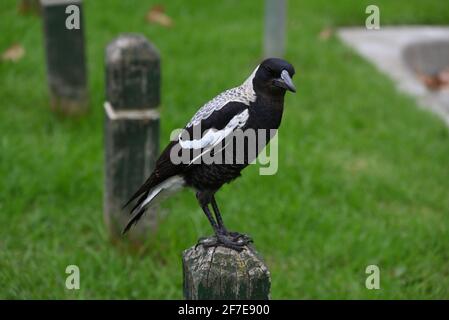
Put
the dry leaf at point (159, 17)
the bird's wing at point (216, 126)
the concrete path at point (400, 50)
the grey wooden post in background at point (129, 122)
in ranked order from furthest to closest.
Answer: the dry leaf at point (159, 17) < the concrete path at point (400, 50) < the grey wooden post in background at point (129, 122) < the bird's wing at point (216, 126)

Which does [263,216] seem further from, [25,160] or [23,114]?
[23,114]

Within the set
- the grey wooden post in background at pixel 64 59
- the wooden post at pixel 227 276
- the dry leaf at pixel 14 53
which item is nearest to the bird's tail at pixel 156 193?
the wooden post at pixel 227 276

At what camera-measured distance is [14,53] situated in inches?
245

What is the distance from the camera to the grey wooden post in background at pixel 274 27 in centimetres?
611

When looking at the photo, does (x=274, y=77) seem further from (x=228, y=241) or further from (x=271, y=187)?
(x=271, y=187)

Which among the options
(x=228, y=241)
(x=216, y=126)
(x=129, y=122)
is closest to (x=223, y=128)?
(x=216, y=126)

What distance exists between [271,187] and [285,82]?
2652 mm

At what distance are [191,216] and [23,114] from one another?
1.98m

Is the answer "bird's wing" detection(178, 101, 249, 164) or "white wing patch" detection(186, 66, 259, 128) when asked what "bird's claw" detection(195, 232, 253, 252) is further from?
"white wing patch" detection(186, 66, 259, 128)

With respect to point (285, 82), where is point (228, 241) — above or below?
below

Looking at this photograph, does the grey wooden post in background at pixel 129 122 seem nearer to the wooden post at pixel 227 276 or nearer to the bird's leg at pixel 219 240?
the bird's leg at pixel 219 240

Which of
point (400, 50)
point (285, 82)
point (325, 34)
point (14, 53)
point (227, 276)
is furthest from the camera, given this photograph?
point (400, 50)

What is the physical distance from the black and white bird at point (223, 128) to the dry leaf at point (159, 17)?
A: 5045 millimetres
